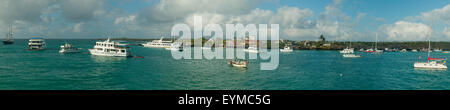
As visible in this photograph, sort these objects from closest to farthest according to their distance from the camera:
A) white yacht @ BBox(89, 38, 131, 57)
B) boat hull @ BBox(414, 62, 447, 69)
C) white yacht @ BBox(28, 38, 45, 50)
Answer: boat hull @ BBox(414, 62, 447, 69) < white yacht @ BBox(89, 38, 131, 57) < white yacht @ BBox(28, 38, 45, 50)

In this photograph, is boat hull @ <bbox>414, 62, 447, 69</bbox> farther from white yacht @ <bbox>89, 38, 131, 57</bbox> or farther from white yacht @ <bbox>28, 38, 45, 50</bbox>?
white yacht @ <bbox>28, 38, 45, 50</bbox>

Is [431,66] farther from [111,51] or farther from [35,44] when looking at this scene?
[35,44]

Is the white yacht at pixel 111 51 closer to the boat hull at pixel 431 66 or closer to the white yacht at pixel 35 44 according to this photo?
the white yacht at pixel 35 44

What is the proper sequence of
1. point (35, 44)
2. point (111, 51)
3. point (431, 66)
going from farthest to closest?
point (35, 44), point (111, 51), point (431, 66)

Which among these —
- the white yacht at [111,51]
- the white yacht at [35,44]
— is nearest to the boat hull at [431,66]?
the white yacht at [111,51]

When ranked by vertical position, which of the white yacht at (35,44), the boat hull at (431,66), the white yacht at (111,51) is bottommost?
the boat hull at (431,66)

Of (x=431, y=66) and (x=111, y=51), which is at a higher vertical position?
(x=111, y=51)

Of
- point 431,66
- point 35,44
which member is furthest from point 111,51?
point 431,66

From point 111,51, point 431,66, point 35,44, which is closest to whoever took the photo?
point 431,66

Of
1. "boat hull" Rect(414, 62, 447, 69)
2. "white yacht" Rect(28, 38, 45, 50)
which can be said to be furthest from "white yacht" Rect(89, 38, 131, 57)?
"boat hull" Rect(414, 62, 447, 69)

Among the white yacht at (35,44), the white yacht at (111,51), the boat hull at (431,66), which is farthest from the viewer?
the white yacht at (35,44)
